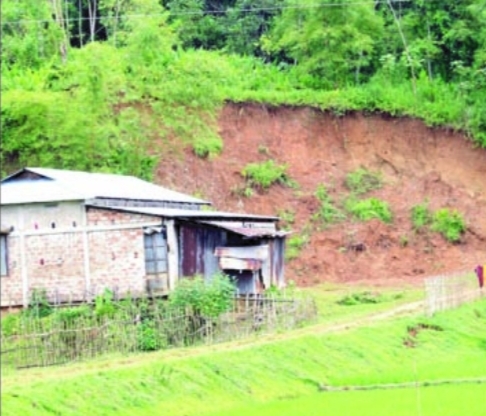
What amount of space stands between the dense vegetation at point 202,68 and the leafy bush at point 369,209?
332 centimetres

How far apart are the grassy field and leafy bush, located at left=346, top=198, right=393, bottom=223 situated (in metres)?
11.5

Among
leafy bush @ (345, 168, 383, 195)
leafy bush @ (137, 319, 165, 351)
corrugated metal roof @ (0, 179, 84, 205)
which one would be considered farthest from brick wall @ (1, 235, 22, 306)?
leafy bush @ (345, 168, 383, 195)

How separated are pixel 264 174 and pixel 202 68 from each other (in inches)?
245

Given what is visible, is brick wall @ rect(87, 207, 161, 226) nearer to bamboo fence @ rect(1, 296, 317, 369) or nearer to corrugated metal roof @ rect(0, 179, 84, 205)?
corrugated metal roof @ rect(0, 179, 84, 205)

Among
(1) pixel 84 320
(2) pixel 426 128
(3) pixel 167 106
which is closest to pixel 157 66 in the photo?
(3) pixel 167 106

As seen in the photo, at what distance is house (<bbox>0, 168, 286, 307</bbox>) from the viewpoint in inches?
388

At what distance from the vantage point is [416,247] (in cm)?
3412

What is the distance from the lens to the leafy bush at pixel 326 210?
34.7 meters

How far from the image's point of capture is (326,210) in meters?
34.9

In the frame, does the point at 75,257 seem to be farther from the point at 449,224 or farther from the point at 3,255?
the point at 449,224

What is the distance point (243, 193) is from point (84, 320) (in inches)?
737

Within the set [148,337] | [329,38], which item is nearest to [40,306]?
[148,337]

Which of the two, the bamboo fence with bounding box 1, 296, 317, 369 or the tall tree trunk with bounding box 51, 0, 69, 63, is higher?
the tall tree trunk with bounding box 51, 0, 69, 63

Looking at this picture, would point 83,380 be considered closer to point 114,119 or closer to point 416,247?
point 114,119
